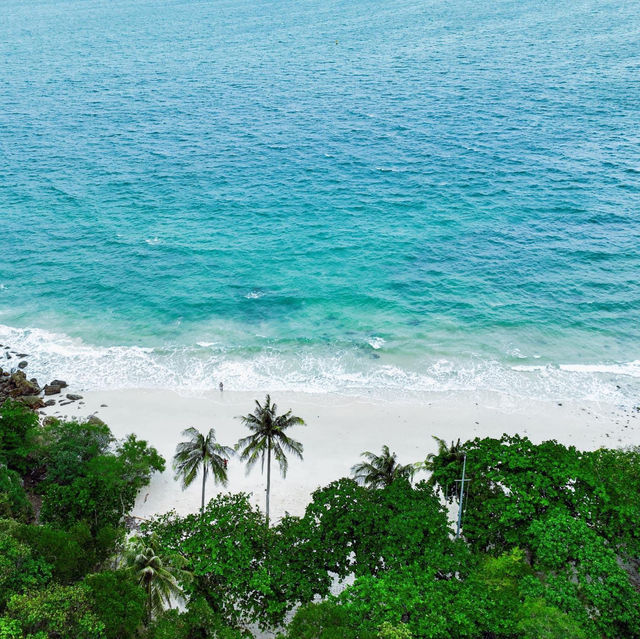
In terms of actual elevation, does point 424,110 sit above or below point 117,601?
above

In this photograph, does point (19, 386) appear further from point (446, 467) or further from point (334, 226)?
point (334, 226)

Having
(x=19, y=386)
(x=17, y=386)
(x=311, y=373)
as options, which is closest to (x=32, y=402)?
(x=19, y=386)

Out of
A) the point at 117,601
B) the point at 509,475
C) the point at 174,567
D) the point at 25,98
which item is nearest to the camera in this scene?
the point at 117,601

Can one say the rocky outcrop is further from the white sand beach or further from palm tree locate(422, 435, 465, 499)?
palm tree locate(422, 435, 465, 499)

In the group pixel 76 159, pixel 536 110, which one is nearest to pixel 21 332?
pixel 76 159

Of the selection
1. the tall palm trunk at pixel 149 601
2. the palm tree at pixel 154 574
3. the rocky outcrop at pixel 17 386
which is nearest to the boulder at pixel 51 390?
the rocky outcrop at pixel 17 386

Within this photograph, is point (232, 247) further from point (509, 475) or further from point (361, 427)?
point (509, 475)

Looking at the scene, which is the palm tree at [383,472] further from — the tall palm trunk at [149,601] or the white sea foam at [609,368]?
the white sea foam at [609,368]
